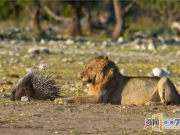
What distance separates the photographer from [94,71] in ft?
32.3

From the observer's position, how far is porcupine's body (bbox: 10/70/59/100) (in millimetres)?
10195

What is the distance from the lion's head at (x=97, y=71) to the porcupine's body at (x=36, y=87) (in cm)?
65

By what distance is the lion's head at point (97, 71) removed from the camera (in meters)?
9.80

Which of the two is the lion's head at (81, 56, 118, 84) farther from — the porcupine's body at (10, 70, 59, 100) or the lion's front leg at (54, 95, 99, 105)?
the porcupine's body at (10, 70, 59, 100)

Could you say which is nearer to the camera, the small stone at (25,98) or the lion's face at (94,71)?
the lion's face at (94,71)

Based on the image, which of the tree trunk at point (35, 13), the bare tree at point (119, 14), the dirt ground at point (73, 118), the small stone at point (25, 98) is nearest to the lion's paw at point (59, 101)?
the dirt ground at point (73, 118)

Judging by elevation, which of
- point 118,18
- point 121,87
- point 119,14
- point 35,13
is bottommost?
Result: point 121,87

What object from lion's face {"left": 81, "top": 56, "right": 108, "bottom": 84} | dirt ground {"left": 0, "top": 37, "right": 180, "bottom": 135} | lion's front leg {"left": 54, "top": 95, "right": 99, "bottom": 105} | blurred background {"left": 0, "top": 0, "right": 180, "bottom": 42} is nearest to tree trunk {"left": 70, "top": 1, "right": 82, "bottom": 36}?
blurred background {"left": 0, "top": 0, "right": 180, "bottom": 42}

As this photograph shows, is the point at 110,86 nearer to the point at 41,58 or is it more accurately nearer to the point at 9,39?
the point at 41,58

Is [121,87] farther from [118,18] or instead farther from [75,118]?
[118,18]

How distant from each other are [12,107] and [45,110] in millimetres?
508

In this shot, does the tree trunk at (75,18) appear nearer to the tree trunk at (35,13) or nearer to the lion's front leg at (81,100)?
the tree trunk at (35,13)

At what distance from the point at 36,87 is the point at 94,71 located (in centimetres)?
92

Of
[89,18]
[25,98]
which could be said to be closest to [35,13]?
[89,18]
